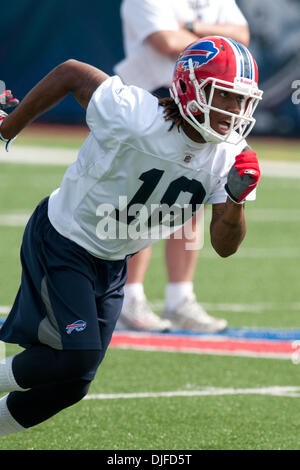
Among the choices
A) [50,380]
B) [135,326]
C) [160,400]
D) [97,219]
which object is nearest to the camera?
[50,380]

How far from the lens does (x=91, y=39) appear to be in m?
18.8

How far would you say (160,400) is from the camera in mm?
4305

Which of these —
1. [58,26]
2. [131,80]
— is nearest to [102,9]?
[58,26]

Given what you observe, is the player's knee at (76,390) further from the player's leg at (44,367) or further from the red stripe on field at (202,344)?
the red stripe on field at (202,344)

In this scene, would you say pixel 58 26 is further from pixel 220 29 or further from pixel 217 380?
pixel 217 380

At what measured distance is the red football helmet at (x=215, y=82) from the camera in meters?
3.28

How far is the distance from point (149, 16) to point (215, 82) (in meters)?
2.52

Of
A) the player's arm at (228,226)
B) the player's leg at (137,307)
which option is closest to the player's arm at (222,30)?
the player's leg at (137,307)

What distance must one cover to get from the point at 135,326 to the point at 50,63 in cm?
1367

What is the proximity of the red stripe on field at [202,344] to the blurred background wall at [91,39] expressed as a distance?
44.1ft

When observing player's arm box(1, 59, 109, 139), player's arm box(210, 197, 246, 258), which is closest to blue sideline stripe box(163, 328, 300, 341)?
player's arm box(210, 197, 246, 258)

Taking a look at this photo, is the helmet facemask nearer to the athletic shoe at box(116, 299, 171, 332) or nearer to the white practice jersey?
the white practice jersey

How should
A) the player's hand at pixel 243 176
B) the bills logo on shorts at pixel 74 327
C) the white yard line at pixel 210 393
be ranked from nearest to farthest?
1. the player's hand at pixel 243 176
2. the bills logo on shorts at pixel 74 327
3. the white yard line at pixel 210 393

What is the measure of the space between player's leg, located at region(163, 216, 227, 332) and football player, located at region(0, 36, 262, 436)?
81.3 inches
